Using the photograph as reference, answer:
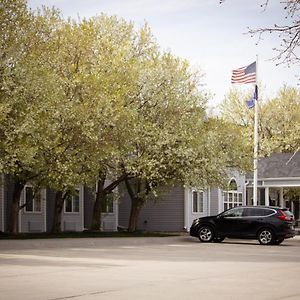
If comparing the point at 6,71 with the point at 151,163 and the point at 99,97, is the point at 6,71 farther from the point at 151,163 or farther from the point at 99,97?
the point at 151,163

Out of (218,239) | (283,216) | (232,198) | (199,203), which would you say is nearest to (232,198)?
(232,198)

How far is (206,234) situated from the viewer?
107 ft

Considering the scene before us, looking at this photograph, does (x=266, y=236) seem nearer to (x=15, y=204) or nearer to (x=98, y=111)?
(x=98, y=111)

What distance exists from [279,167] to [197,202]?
6616 millimetres

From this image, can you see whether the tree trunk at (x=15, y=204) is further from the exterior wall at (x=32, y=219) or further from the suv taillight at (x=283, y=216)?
the suv taillight at (x=283, y=216)

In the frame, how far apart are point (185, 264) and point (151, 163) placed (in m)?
17.2

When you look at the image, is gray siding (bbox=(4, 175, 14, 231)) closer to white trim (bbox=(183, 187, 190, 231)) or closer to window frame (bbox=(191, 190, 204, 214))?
white trim (bbox=(183, 187, 190, 231))

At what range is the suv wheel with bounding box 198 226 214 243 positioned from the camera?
32.5 metres

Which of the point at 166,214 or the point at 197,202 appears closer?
the point at 166,214

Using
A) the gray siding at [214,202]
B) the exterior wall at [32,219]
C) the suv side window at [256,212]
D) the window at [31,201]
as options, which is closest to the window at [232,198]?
the gray siding at [214,202]

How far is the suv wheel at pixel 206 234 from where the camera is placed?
107 feet

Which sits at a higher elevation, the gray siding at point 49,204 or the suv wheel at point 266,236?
the gray siding at point 49,204

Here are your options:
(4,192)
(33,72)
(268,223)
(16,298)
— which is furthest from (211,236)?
(16,298)

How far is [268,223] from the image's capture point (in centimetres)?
3127
